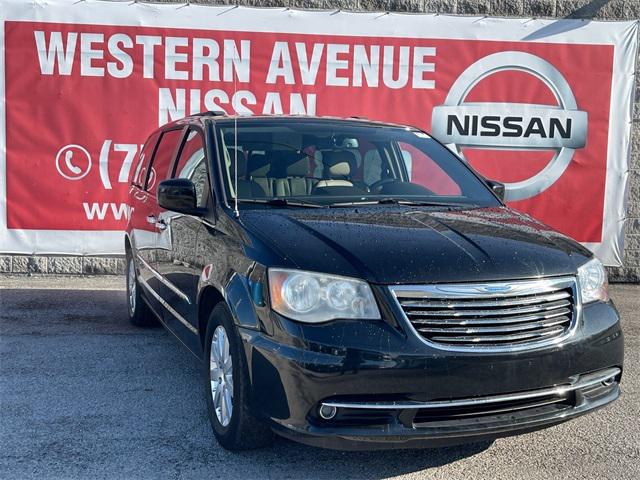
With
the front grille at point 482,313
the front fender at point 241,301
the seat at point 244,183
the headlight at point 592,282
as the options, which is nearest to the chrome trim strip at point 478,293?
the front grille at point 482,313

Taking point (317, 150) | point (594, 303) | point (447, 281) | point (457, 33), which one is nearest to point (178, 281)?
point (317, 150)

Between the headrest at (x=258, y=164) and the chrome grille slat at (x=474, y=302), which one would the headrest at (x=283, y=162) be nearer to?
the headrest at (x=258, y=164)

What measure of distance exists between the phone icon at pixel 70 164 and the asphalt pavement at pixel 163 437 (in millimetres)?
3162

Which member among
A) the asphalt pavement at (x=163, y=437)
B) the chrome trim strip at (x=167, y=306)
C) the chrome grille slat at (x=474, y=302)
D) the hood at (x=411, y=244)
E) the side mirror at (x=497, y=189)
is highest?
the side mirror at (x=497, y=189)

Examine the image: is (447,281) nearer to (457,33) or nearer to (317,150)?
(317,150)

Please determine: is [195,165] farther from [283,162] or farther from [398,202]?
[398,202]

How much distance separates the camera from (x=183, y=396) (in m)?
4.80

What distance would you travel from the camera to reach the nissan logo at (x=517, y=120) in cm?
906

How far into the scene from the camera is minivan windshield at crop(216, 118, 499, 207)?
175 inches

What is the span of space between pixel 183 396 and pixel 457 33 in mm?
6004

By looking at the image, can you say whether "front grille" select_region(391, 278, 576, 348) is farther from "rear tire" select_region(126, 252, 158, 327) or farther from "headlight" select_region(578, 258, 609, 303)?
"rear tire" select_region(126, 252, 158, 327)

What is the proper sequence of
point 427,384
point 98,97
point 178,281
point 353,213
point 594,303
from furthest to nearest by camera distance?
1. point 98,97
2. point 178,281
3. point 353,213
4. point 594,303
5. point 427,384

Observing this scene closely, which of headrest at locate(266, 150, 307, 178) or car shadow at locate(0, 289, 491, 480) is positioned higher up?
headrest at locate(266, 150, 307, 178)

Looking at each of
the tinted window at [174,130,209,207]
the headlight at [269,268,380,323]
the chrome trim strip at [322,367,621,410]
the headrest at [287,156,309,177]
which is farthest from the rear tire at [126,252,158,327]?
the chrome trim strip at [322,367,621,410]
